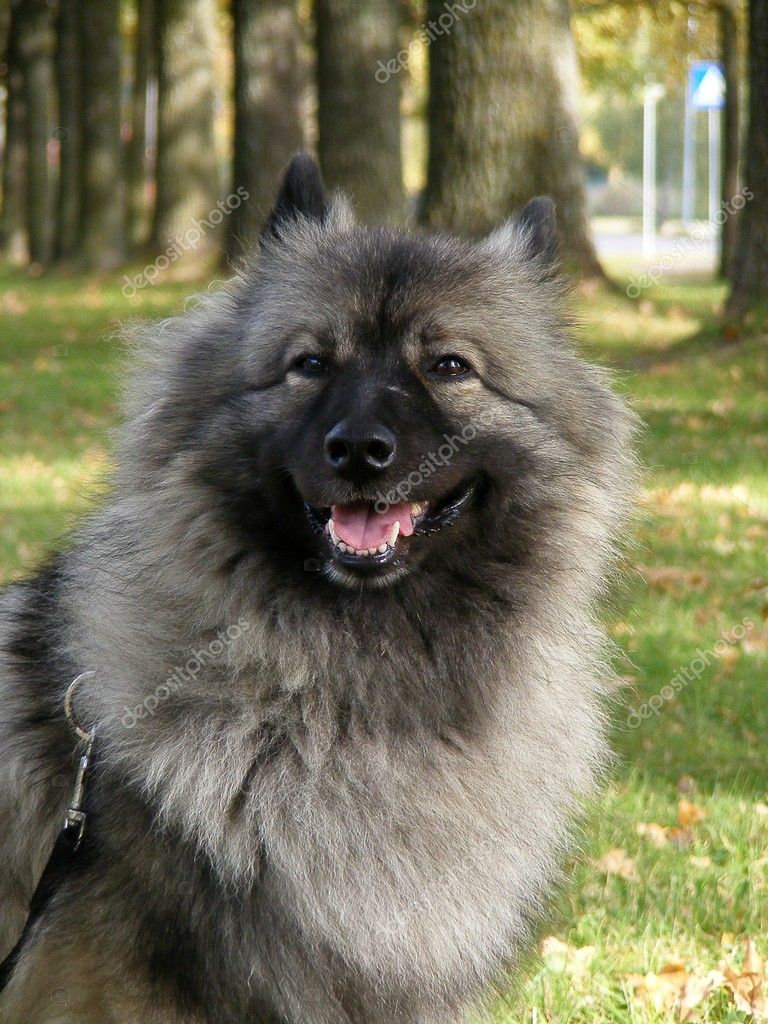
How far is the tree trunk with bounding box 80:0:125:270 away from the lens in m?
19.7

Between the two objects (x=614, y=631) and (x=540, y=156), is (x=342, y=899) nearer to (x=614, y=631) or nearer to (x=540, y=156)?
(x=614, y=631)

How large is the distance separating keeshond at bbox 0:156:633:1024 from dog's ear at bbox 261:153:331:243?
0.74ft

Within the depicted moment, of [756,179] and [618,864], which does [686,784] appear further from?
[756,179]

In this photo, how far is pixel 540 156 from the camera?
37.1ft

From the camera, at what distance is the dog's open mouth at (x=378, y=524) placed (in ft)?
9.51

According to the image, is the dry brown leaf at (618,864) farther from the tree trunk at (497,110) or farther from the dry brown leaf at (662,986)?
the tree trunk at (497,110)

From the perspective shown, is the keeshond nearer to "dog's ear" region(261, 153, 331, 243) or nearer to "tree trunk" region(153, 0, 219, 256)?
"dog's ear" region(261, 153, 331, 243)

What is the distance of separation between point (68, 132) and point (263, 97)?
8222 millimetres

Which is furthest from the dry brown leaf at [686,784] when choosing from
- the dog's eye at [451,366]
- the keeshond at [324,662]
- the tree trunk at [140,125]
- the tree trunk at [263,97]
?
the tree trunk at [140,125]

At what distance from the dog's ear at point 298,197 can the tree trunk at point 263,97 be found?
11841mm

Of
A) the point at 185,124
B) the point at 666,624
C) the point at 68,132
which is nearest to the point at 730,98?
→ the point at 185,124

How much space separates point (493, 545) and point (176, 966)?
1.25 meters

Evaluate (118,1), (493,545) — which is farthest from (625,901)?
(118,1)

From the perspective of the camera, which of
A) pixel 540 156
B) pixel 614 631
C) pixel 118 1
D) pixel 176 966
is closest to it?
pixel 176 966
